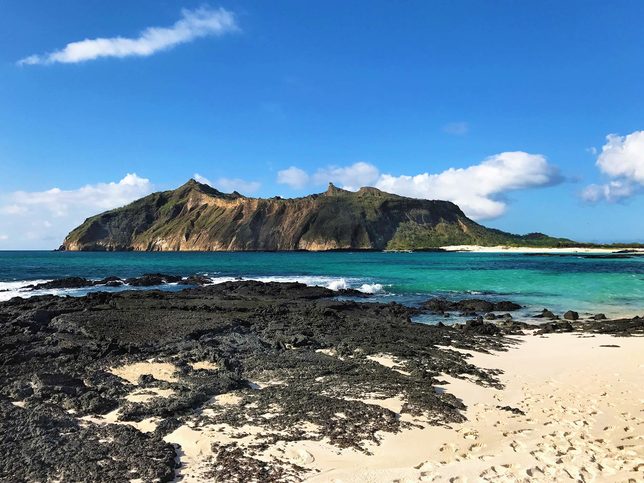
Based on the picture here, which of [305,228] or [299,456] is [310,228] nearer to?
[305,228]

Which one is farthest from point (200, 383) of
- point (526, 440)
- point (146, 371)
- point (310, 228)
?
point (310, 228)

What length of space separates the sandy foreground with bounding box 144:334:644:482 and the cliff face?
15585 centimetres

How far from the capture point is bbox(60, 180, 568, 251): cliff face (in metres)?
171

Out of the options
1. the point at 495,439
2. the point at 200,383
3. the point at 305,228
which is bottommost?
the point at 495,439

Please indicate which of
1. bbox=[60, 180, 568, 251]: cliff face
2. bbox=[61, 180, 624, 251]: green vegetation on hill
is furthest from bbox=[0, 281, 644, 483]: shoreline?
bbox=[60, 180, 568, 251]: cliff face

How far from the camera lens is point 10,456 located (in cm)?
657

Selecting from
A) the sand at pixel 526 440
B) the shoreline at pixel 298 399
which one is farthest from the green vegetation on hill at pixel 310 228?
the sand at pixel 526 440

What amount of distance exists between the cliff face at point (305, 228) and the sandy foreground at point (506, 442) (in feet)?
511

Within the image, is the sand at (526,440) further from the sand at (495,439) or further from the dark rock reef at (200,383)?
the dark rock reef at (200,383)

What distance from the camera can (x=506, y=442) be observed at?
24.2 feet

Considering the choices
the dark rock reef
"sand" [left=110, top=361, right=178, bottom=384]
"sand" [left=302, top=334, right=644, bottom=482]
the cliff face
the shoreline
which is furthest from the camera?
the cliff face

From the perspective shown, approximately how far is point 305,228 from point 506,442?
547ft

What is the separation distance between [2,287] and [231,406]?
3837 centimetres

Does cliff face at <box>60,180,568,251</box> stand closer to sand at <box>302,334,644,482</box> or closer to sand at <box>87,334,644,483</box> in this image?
sand at <box>302,334,644,482</box>
